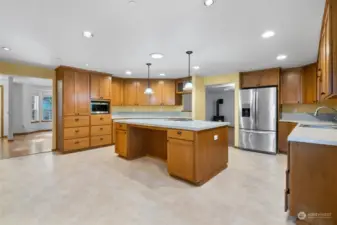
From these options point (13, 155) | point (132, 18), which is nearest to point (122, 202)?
point (132, 18)

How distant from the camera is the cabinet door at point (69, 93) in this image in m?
4.47

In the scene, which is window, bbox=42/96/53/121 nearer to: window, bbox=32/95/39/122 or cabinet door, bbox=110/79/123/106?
window, bbox=32/95/39/122

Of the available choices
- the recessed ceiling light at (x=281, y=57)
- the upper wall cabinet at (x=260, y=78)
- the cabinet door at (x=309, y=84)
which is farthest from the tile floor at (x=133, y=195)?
the recessed ceiling light at (x=281, y=57)

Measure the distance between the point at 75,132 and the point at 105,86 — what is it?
1.58 m

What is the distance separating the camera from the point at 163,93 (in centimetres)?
623

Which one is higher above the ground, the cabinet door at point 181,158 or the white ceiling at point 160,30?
the white ceiling at point 160,30

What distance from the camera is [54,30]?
7.95 ft

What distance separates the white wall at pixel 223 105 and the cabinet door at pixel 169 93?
15.1 ft

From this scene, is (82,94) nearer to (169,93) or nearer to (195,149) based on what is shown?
(169,93)

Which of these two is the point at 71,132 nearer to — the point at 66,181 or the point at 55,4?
the point at 66,181

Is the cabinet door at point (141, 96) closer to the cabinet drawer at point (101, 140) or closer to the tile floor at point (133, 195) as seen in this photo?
the cabinet drawer at point (101, 140)

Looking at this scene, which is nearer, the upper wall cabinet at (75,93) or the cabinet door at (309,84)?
the cabinet door at (309,84)

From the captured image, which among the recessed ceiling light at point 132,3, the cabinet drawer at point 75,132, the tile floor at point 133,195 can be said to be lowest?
the tile floor at point 133,195

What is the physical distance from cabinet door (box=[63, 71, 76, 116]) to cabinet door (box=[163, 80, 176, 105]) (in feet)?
9.45
